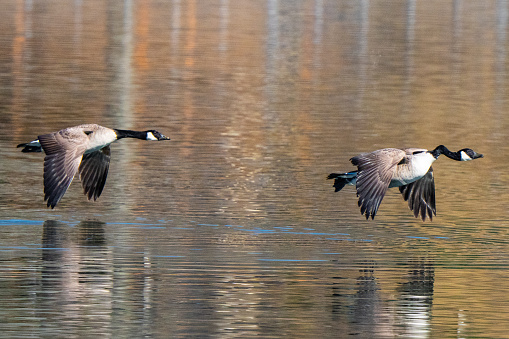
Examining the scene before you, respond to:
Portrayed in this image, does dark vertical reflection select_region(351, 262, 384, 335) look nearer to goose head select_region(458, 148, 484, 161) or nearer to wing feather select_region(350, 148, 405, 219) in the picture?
wing feather select_region(350, 148, 405, 219)

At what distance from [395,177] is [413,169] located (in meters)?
0.29

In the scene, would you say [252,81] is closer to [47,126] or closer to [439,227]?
[47,126]

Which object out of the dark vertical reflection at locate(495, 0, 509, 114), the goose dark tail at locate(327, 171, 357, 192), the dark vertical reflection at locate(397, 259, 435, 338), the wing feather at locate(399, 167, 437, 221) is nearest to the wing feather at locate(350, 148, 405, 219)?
the goose dark tail at locate(327, 171, 357, 192)

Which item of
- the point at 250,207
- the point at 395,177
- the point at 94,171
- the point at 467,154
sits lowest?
the point at 250,207

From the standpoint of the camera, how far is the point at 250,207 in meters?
16.2

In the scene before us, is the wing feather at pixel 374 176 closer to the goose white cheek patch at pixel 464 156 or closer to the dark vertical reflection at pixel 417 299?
the dark vertical reflection at pixel 417 299

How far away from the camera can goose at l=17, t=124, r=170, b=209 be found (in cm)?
1434

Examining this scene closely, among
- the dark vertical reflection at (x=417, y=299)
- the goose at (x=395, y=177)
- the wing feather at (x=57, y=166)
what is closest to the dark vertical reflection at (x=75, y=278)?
the wing feather at (x=57, y=166)

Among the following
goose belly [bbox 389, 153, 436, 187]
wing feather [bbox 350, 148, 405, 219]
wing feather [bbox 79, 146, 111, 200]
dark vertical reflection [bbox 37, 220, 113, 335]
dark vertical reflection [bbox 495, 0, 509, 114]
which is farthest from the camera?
dark vertical reflection [bbox 495, 0, 509, 114]

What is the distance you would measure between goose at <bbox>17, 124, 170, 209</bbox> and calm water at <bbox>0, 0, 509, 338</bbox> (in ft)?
1.48

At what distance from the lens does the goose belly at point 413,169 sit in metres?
14.7

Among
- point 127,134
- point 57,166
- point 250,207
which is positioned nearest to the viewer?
point 57,166

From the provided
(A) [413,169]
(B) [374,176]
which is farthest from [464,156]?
(B) [374,176]

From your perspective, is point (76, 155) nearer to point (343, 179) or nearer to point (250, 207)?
point (250, 207)
